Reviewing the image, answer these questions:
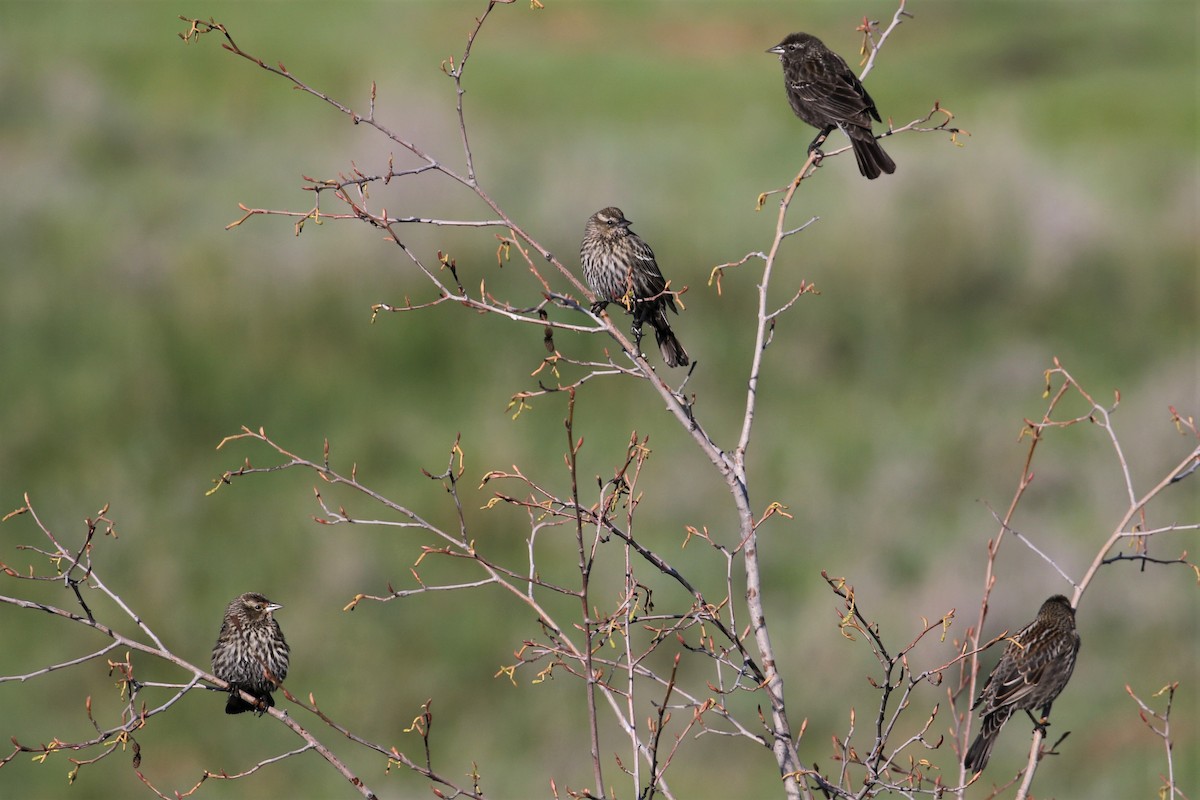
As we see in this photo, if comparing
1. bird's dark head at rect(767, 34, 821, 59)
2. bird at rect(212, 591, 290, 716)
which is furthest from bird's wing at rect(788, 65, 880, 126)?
bird at rect(212, 591, 290, 716)

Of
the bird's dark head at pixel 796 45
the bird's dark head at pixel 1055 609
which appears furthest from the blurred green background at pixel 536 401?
the bird's dark head at pixel 796 45

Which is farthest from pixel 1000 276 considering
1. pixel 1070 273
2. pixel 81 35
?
pixel 81 35

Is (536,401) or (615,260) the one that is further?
(536,401)

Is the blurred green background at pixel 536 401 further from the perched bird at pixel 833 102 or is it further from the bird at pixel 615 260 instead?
the perched bird at pixel 833 102

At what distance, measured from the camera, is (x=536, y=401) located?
17.3 meters

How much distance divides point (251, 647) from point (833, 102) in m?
2.86

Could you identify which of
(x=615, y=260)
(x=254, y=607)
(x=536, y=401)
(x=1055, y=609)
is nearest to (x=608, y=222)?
(x=615, y=260)

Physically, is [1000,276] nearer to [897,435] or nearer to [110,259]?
[897,435]

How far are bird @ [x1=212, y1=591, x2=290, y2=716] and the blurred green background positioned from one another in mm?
6251

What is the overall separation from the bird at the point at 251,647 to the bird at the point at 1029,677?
8.02 feet

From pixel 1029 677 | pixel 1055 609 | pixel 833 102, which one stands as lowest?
pixel 1029 677

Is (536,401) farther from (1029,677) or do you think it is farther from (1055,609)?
(1029,677)

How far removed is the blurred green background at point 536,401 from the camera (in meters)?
13.6

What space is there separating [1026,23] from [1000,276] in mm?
14944
